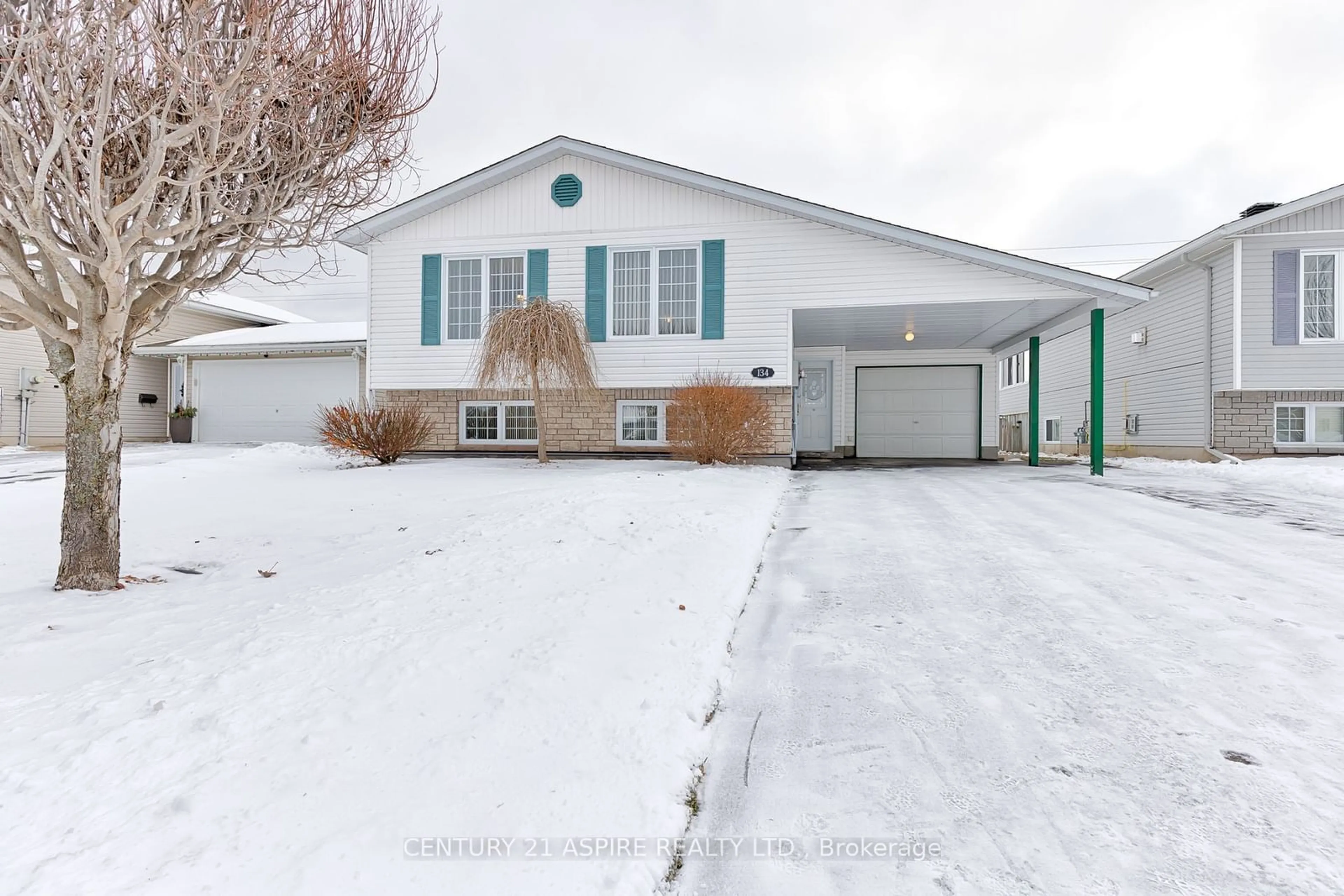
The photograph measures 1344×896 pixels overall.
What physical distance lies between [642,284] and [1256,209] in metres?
13.2

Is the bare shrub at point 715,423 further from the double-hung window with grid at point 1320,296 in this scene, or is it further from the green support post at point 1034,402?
the double-hung window with grid at point 1320,296

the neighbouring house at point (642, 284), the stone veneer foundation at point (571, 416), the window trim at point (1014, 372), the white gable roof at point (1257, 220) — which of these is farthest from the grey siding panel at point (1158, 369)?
the stone veneer foundation at point (571, 416)

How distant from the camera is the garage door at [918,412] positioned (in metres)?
15.1

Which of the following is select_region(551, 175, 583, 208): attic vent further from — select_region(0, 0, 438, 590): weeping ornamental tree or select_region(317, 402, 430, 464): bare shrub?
select_region(0, 0, 438, 590): weeping ornamental tree

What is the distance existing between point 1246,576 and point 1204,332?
459 inches

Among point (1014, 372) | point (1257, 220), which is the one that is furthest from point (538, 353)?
point (1014, 372)

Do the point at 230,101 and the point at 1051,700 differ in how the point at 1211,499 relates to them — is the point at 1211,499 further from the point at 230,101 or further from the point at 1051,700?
the point at 230,101

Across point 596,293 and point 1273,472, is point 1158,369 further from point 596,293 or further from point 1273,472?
point 596,293

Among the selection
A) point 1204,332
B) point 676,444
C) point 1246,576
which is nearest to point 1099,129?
point 1204,332

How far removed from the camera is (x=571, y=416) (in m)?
11.5

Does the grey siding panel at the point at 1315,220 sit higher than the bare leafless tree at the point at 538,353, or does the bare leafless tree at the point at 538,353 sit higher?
the grey siding panel at the point at 1315,220

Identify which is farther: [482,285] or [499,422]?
[499,422]

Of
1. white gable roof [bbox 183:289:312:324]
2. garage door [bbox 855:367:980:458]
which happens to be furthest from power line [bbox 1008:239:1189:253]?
white gable roof [bbox 183:289:312:324]

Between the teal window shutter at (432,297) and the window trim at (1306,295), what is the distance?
16.1 meters
